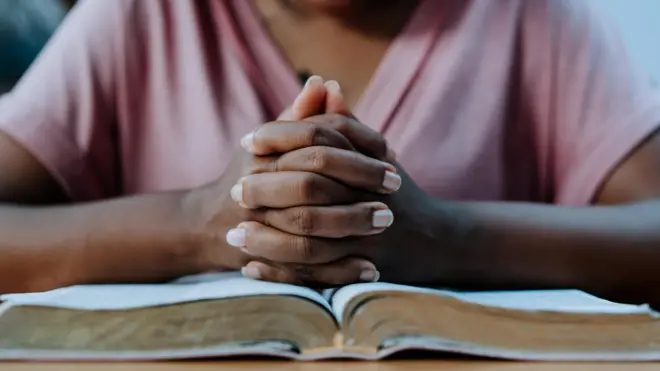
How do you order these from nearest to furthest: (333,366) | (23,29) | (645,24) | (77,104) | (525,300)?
(333,366), (525,300), (77,104), (23,29), (645,24)

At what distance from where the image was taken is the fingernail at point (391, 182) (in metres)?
0.53

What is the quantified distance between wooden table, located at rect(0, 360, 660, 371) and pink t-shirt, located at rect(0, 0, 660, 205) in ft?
1.17

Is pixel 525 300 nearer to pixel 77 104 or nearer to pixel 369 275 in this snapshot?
pixel 369 275

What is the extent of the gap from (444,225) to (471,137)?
19 cm

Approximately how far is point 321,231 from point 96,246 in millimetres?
211

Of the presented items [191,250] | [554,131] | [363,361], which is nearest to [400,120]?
[554,131]

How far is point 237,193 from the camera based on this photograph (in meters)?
0.53

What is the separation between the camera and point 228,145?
73cm

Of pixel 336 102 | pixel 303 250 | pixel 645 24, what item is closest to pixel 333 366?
pixel 303 250

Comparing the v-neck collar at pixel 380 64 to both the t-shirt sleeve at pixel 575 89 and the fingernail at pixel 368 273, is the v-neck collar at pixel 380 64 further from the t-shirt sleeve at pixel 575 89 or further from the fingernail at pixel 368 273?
the fingernail at pixel 368 273

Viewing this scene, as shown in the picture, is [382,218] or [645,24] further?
[645,24]

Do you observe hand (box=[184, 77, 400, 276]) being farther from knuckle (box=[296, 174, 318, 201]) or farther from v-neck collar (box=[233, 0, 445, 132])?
v-neck collar (box=[233, 0, 445, 132])

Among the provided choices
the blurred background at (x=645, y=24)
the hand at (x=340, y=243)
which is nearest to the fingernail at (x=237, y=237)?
the hand at (x=340, y=243)

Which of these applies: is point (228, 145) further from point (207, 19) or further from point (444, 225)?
point (444, 225)
